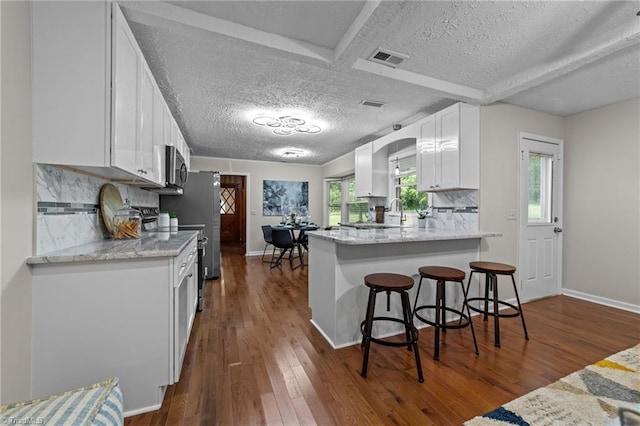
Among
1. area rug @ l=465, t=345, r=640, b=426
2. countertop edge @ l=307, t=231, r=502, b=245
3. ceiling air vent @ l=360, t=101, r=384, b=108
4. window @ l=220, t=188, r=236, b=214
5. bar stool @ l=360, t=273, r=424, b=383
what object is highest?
ceiling air vent @ l=360, t=101, r=384, b=108

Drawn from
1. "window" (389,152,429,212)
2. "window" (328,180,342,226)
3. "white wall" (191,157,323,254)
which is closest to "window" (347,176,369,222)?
"window" (328,180,342,226)

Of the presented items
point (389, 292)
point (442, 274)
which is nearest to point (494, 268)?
point (442, 274)

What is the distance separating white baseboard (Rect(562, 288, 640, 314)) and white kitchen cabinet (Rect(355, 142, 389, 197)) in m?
2.91

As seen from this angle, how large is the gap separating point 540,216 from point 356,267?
2.94 m

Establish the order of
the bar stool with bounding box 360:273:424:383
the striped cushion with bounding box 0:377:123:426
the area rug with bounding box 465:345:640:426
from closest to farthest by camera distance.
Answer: the striped cushion with bounding box 0:377:123:426 → the area rug with bounding box 465:345:640:426 → the bar stool with bounding box 360:273:424:383

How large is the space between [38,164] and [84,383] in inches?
46.7

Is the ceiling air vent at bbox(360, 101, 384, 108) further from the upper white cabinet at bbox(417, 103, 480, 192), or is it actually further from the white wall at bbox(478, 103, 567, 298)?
the white wall at bbox(478, 103, 567, 298)

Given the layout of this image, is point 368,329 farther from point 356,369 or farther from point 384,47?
point 384,47

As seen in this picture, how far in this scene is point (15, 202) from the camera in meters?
1.24

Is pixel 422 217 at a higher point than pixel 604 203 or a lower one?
lower

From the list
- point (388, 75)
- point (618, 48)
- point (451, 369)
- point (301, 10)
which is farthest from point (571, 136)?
point (301, 10)

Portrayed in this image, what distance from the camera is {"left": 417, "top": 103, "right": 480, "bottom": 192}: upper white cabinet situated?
297 centimetres

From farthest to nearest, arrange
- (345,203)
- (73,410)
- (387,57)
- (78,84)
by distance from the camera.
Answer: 1. (345,203)
2. (387,57)
3. (78,84)
4. (73,410)

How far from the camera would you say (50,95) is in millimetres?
1391
